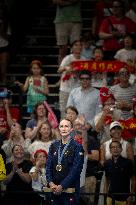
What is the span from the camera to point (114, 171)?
13.5m

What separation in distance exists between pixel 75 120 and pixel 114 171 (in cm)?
125

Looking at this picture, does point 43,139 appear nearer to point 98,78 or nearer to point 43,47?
point 98,78

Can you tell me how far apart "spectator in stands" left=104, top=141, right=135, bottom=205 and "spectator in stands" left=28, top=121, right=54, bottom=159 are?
1.19 m

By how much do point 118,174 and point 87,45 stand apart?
4.17m

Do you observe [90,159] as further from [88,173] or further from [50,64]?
[50,64]

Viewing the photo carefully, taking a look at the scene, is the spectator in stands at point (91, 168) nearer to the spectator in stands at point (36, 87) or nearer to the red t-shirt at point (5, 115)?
the red t-shirt at point (5, 115)

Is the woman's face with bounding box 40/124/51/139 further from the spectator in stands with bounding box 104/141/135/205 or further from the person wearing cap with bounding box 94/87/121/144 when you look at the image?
the spectator in stands with bounding box 104/141/135/205

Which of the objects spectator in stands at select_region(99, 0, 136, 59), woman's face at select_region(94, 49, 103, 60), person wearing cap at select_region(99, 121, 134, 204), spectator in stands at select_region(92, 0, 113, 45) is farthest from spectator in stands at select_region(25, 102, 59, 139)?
spectator in stands at select_region(92, 0, 113, 45)

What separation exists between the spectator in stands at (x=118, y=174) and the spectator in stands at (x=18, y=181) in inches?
46.2

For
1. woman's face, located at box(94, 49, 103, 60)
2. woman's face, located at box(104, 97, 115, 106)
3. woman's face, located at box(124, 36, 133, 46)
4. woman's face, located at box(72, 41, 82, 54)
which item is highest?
woman's face, located at box(124, 36, 133, 46)

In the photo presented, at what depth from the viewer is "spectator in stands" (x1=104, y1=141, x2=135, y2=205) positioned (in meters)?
13.5

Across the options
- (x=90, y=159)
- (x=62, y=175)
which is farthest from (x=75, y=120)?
(x=62, y=175)

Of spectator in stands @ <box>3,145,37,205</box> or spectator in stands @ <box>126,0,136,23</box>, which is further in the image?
spectator in stands @ <box>126,0,136,23</box>

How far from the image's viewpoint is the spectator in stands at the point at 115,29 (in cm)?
1717
